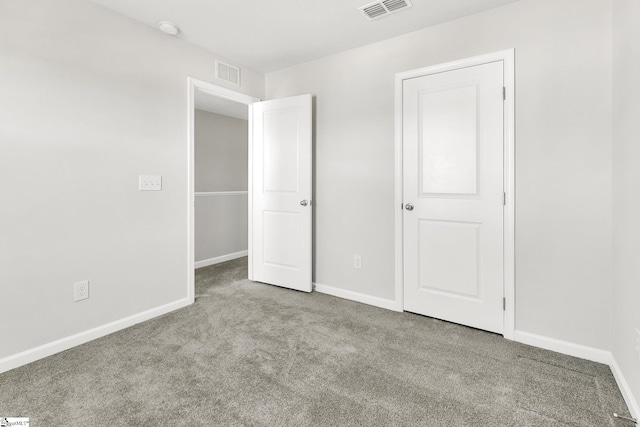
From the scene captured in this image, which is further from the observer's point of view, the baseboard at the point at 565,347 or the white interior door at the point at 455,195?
the white interior door at the point at 455,195

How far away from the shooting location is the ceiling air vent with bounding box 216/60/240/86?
3.24 m

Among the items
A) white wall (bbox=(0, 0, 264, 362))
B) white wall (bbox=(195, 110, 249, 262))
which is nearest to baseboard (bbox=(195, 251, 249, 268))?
white wall (bbox=(195, 110, 249, 262))

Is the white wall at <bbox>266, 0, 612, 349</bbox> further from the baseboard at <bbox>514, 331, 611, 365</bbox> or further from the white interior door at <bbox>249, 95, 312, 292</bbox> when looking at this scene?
the white interior door at <bbox>249, 95, 312, 292</bbox>

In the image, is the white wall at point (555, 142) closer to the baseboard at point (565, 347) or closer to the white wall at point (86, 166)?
the baseboard at point (565, 347)

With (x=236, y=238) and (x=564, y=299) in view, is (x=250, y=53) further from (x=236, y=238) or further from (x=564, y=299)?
(x=564, y=299)

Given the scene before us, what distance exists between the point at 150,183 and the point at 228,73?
56.5 inches

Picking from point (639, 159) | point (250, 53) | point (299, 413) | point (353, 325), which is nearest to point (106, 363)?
point (299, 413)

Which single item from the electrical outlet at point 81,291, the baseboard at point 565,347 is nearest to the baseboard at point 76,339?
the electrical outlet at point 81,291

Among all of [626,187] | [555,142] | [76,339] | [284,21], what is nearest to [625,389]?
[626,187]

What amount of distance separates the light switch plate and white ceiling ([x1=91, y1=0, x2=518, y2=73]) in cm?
125

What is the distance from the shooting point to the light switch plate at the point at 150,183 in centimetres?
266

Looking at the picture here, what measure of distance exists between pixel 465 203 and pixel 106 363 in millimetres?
2734

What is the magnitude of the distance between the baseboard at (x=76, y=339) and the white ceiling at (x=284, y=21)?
2.39 metres

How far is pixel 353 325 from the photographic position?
2594 mm
